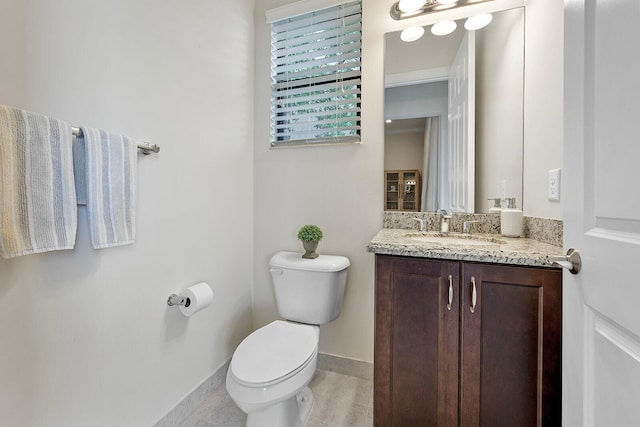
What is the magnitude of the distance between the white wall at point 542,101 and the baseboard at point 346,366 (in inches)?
49.8

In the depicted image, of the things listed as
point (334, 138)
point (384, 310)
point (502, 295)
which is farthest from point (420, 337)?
point (334, 138)

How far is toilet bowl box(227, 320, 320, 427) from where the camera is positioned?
978 mm

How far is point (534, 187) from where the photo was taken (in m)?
1.26

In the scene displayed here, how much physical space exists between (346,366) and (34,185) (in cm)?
171

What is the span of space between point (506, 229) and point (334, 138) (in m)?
1.06

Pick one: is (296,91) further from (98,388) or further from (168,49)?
(98,388)

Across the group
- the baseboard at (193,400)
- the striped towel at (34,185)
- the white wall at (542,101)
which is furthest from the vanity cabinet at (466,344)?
the striped towel at (34,185)

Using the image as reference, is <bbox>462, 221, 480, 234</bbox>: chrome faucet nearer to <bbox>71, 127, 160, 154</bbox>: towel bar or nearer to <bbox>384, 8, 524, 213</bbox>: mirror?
<bbox>384, 8, 524, 213</bbox>: mirror

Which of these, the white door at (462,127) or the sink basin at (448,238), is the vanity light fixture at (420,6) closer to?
the white door at (462,127)

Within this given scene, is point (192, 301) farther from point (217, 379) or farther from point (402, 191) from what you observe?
point (402, 191)

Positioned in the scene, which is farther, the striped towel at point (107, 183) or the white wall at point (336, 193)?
the white wall at point (336, 193)

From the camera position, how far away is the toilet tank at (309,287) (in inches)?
56.5

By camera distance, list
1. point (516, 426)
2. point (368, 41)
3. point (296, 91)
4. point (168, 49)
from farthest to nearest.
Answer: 1. point (296, 91)
2. point (368, 41)
3. point (168, 49)
4. point (516, 426)

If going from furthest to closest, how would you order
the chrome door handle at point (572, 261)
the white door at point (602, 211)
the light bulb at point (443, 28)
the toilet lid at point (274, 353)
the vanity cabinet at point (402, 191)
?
the vanity cabinet at point (402, 191)
the light bulb at point (443, 28)
the toilet lid at point (274, 353)
the chrome door handle at point (572, 261)
the white door at point (602, 211)
